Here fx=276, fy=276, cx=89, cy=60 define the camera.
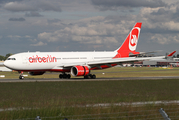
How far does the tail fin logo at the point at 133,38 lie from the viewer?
168 ft

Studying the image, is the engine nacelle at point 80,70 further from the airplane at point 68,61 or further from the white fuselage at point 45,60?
the white fuselage at point 45,60

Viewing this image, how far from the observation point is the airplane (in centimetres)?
4100

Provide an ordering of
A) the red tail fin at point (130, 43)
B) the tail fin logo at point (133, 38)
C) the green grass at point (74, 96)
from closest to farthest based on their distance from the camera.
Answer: the green grass at point (74, 96)
the red tail fin at point (130, 43)
the tail fin logo at point (133, 38)

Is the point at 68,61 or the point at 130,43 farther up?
the point at 130,43

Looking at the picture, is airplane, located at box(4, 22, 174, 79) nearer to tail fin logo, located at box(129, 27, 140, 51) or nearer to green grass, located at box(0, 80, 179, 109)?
tail fin logo, located at box(129, 27, 140, 51)

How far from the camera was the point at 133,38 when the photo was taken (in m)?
51.7

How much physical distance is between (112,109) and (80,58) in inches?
1291

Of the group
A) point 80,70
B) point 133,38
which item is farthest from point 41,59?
point 133,38

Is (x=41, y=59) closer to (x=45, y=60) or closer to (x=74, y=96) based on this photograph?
(x=45, y=60)

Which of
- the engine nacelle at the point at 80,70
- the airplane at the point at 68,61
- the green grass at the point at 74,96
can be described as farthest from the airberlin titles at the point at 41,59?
the green grass at the point at 74,96

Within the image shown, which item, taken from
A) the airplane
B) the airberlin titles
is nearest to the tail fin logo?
the airplane

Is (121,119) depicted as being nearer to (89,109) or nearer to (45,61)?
(89,109)

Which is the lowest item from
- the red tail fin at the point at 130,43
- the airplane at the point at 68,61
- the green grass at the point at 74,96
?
the green grass at the point at 74,96

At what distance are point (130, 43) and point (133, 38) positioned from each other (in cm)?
120
